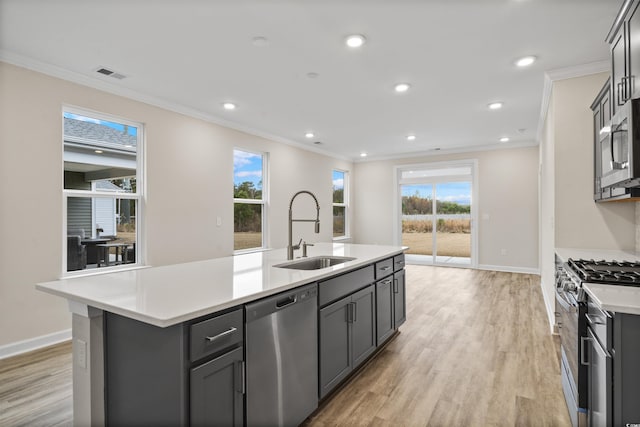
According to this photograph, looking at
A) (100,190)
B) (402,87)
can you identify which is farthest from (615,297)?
(100,190)

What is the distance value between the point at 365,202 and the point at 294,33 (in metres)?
6.23

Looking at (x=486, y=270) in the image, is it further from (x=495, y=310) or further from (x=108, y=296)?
(x=108, y=296)

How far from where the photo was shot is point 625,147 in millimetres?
1920

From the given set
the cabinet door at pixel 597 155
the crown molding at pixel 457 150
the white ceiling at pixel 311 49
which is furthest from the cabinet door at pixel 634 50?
the crown molding at pixel 457 150

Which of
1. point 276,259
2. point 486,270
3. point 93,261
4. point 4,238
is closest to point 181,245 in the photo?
point 93,261

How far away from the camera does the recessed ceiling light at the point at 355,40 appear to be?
2.68 meters

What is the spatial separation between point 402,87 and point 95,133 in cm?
338

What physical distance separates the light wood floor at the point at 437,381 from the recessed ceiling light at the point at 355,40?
8.62 feet

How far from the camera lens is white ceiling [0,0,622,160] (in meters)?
2.33

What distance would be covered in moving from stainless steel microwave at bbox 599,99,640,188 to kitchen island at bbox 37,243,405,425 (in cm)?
179

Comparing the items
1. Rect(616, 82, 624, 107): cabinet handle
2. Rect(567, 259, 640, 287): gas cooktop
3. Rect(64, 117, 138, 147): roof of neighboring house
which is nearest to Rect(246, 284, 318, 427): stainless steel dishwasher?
Rect(567, 259, 640, 287): gas cooktop

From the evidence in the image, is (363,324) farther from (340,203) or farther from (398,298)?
(340,203)

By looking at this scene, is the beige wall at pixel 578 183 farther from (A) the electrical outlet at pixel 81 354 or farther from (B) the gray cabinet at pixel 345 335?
(A) the electrical outlet at pixel 81 354

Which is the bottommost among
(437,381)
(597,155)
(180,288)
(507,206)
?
(437,381)
